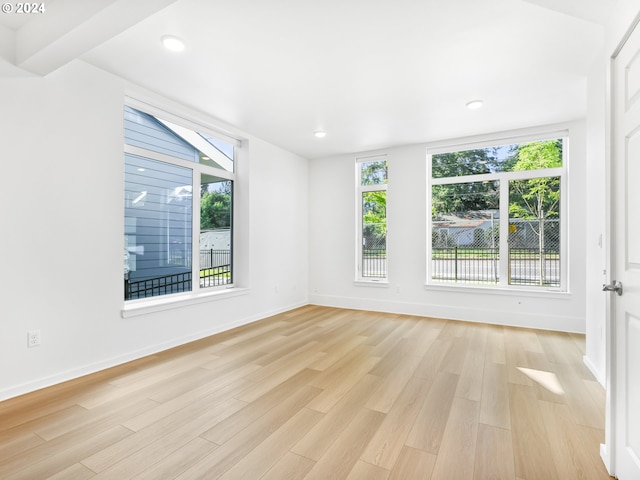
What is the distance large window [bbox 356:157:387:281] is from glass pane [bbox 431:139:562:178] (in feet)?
2.99

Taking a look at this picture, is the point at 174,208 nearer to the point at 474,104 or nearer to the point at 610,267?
the point at 474,104

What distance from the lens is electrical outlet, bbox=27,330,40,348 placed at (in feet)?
7.79

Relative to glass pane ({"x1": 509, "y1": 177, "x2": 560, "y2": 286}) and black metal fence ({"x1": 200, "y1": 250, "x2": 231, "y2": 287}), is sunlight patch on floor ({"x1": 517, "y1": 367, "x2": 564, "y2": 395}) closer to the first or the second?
glass pane ({"x1": 509, "y1": 177, "x2": 560, "y2": 286})

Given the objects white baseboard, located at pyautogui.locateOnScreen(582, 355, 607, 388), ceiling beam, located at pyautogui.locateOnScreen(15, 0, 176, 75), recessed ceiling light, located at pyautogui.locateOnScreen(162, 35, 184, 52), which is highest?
recessed ceiling light, located at pyautogui.locateOnScreen(162, 35, 184, 52)

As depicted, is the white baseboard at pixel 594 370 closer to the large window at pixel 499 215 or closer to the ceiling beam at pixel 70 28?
the large window at pixel 499 215

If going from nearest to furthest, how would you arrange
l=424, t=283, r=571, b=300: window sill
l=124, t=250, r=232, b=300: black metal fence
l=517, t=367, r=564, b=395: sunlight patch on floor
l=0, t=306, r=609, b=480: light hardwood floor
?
l=0, t=306, r=609, b=480: light hardwood floor → l=517, t=367, r=564, b=395: sunlight patch on floor → l=124, t=250, r=232, b=300: black metal fence → l=424, t=283, r=571, b=300: window sill

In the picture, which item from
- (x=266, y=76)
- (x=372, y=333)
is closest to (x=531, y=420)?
(x=372, y=333)

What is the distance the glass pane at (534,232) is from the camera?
4.26 metres

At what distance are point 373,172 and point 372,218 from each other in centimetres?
81

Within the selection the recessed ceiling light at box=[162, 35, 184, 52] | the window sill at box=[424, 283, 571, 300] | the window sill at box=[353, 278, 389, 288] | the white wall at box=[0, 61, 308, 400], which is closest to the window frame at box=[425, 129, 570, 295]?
the window sill at box=[424, 283, 571, 300]

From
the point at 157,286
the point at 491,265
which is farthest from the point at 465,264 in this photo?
the point at 157,286

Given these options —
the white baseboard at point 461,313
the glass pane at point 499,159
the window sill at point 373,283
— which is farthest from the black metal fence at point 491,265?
the glass pane at point 499,159

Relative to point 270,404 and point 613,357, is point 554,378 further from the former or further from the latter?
point 270,404

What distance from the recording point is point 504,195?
14.8 ft
